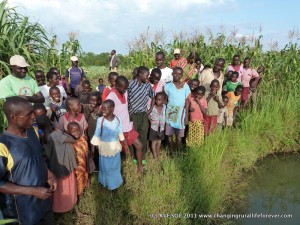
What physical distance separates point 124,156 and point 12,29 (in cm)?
273

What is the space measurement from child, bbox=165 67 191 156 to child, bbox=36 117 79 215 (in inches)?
71.8

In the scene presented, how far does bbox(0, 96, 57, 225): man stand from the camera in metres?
1.80

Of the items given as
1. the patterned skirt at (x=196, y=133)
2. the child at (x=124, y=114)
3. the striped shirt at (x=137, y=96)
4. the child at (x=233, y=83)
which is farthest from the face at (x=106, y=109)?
the child at (x=233, y=83)

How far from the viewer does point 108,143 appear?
127 inches

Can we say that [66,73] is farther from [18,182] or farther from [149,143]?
[18,182]

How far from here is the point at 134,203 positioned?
3326mm

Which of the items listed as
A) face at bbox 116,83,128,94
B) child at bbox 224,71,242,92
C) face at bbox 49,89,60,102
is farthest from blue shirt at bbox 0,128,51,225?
child at bbox 224,71,242,92

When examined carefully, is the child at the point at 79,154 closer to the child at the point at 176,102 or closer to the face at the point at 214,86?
the child at the point at 176,102

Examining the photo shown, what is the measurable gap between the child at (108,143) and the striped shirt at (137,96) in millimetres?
723

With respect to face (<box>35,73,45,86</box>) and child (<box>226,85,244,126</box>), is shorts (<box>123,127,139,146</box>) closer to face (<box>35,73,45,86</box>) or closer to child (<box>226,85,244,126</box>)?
face (<box>35,73,45,86</box>)

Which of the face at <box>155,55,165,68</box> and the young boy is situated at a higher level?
the face at <box>155,55,165,68</box>

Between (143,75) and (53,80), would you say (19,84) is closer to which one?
(53,80)

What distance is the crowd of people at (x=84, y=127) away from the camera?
1.92m

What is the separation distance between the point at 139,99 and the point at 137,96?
0.05 meters
